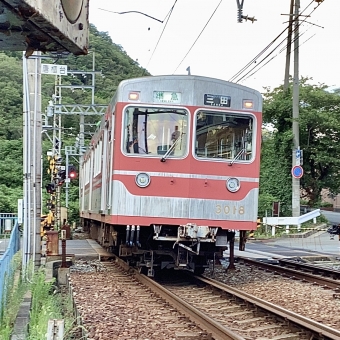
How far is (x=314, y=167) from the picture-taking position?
29328 mm

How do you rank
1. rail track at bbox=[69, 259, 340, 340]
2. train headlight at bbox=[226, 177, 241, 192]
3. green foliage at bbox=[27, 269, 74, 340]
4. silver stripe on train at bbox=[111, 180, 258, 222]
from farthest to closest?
train headlight at bbox=[226, 177, 241, 192] → silver stripe on train at bbox=[111, 180, 258, 222] → rail track at bbox=[69, 259, 340, 340] → green foliage at bbox=[27, 269, 74, 340]

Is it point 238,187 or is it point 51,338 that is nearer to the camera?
point 51,338

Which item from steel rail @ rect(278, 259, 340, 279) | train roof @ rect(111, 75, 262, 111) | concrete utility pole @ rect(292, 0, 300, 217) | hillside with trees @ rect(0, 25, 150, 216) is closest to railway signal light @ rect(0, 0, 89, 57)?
train roof @ rect(111, 75, 262, 111)

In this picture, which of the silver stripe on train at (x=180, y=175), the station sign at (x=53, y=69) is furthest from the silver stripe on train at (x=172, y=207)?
the station sign at (x=53, y=69)

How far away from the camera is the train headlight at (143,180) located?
9484 millimetres

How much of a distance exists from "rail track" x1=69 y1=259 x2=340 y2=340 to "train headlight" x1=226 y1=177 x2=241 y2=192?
1.57 meters

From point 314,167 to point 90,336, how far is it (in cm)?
2476

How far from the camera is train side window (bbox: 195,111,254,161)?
32.4 ft

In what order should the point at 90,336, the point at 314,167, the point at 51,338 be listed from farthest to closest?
the point at 314,167 < the point at 90,336 < the point at 51,338

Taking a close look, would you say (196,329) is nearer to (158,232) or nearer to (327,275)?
(158,232)

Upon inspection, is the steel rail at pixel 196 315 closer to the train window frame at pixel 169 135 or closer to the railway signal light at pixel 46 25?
the train window frame at pixel 169 135

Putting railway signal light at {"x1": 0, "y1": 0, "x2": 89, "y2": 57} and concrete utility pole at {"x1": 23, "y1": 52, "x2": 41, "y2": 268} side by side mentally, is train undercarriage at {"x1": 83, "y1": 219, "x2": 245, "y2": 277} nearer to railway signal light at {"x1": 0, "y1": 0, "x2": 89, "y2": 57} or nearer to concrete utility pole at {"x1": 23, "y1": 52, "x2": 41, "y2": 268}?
concrete utility pole at {"x1": 23, "y1": 52, "x2": 41, "y2": 268}

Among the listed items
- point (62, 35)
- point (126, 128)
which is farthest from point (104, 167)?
point (62, 35)

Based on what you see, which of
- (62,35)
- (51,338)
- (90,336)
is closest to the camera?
(62,35)
